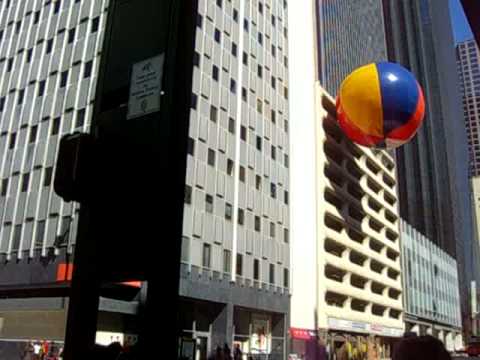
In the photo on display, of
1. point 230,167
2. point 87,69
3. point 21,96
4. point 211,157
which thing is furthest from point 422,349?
point 21,96

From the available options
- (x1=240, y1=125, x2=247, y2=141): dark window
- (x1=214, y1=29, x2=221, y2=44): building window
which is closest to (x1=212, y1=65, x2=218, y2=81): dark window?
(x1=214, y1=29, x2=221, y2=44): building window

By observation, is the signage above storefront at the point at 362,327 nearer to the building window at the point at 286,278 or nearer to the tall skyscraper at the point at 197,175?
the building window at the point at 286,278

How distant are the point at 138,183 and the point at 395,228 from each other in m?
73.8

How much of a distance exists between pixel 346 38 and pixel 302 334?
10652cm

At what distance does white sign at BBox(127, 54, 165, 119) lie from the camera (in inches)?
94.7

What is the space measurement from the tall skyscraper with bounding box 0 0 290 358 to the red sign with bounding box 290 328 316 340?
1.42m

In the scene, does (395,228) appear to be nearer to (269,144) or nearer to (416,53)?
(269,144)

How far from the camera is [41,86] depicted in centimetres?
3703

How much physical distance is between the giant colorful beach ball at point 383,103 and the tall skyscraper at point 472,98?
30.2ft

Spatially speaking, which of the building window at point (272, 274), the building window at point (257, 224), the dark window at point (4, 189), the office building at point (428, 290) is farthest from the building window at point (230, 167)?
the office building at point (428, 290)

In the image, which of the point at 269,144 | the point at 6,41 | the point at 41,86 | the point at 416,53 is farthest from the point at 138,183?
the point at 416,53

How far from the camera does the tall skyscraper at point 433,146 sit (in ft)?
440

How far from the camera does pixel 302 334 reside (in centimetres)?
4234

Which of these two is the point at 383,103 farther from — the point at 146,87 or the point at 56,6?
the point at 56,6
